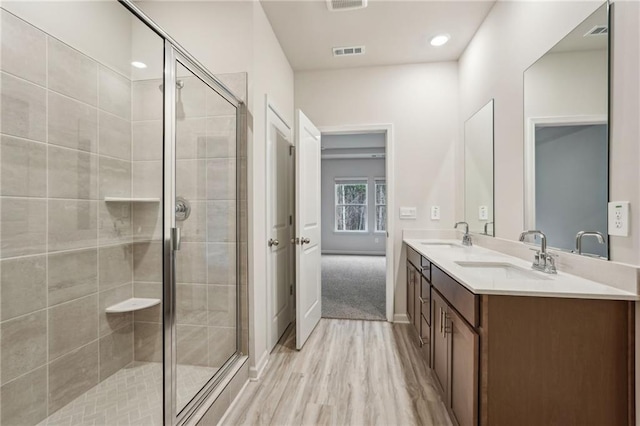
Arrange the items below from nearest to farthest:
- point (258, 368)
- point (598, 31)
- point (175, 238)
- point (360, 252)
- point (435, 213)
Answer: point (598, 31) < point (175, 238) < point (258, 368) < point (435, 213) < point (360, 252)

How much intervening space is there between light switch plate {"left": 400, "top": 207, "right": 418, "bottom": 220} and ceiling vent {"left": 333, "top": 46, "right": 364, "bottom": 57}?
5.51 feet

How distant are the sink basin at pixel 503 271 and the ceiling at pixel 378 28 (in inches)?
79.2

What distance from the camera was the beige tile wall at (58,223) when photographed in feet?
4.76

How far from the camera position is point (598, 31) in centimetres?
132

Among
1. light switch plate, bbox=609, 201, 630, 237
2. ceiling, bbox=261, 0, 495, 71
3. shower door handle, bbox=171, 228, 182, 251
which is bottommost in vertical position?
shower door handle, bbox=171, 228, 182, 251

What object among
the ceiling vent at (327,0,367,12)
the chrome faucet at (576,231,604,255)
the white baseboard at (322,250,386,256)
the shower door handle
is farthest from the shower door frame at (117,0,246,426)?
the white baseboard at (322,250,386,256)

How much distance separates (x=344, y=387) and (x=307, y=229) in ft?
4.30

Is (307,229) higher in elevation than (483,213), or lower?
lower

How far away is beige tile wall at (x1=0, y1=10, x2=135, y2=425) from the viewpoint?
1.45m

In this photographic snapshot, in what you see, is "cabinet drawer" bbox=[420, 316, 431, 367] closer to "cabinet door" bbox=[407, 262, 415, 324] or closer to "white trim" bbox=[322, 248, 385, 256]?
"cabinet door" bbox=[407, 262, 415, 324]

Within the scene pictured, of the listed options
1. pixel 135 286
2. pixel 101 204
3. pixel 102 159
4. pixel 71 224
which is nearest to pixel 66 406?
pixel 135 286

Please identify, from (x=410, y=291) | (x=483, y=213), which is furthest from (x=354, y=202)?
(x=483, y=213)

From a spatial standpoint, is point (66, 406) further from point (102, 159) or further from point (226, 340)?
point (102, 159)

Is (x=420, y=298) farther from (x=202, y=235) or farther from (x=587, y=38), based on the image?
(x=587, y=38)
